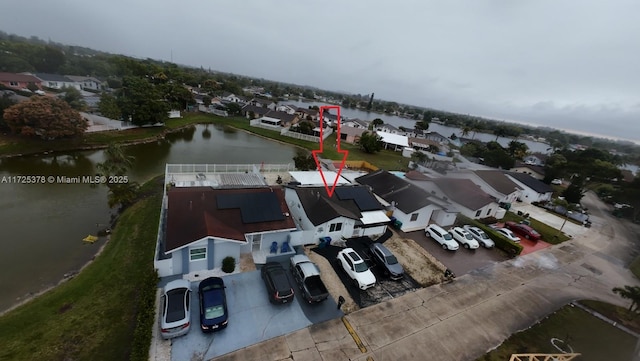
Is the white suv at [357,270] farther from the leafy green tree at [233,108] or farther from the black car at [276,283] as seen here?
the leafy green tree at [233,108]

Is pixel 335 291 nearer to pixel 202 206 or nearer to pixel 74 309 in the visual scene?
pixel 202 206

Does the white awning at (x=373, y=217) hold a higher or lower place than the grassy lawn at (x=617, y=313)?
higher

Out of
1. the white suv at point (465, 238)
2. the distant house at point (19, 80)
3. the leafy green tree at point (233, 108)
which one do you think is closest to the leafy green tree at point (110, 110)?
the leafy green tree at point (233, 108)

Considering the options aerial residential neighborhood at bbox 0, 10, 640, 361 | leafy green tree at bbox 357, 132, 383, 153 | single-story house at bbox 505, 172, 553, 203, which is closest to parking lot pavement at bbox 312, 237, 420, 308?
aerial residential neighborhood at bbox 0, 10, 640, 361

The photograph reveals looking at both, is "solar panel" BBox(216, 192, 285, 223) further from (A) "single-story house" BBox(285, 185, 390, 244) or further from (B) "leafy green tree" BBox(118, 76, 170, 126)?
(B) "leafy green tree" BBox(118, 76, 170, 126)

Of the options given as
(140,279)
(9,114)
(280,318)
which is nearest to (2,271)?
(140,279)

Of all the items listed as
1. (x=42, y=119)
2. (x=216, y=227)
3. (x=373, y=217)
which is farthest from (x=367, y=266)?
(x=42, y=119)

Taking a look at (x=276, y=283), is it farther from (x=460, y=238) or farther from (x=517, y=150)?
(x=517, y=150)
